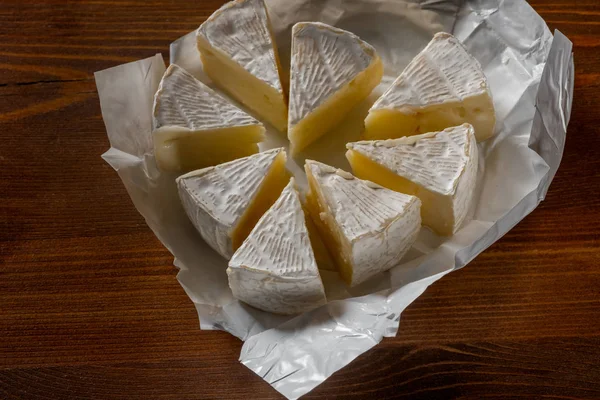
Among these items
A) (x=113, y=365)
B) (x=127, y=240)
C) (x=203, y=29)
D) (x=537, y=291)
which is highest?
(x=203, y=29)

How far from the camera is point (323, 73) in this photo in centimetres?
186

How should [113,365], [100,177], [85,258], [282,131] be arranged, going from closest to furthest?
[113,365] < [85,258] < [100,177] < [282,131]

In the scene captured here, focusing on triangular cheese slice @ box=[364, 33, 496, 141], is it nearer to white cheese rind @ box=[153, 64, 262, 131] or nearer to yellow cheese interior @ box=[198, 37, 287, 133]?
yellow cheese interior @ box=[198, 37, 287, 133]

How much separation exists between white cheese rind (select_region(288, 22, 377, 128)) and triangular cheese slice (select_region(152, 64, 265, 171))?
0.49 feet

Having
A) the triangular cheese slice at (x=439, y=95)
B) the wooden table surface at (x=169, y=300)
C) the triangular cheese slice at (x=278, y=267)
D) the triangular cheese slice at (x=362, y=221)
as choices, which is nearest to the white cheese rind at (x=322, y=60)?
the triangular cheese slice at (x=439, y=95)

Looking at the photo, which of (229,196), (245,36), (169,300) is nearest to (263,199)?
(229,196)

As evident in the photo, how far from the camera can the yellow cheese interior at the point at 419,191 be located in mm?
1667

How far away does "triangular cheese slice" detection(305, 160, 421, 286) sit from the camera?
61.9 inches

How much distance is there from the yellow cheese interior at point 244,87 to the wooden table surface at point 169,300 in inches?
12.6

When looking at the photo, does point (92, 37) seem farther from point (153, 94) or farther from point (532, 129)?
point (532, 129)

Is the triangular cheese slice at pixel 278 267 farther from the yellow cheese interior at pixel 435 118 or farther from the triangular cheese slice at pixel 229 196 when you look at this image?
the yellow cheese interior at pixel 435 118

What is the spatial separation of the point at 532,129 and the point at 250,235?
0.73 meters

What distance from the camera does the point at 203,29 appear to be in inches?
74.9

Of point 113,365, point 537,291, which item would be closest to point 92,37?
point 113,365
